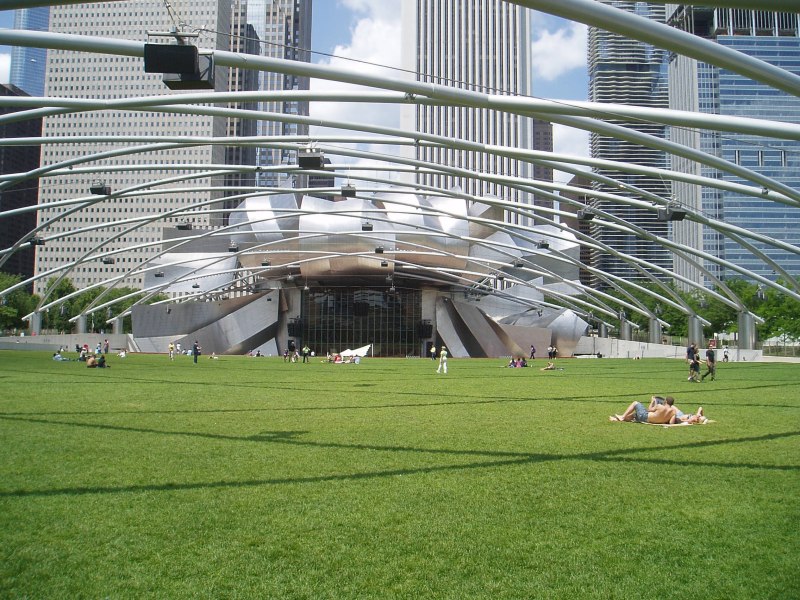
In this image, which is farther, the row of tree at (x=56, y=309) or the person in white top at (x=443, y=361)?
the row of tree at (x=56, y=309)

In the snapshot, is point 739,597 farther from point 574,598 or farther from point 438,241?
point 438,241

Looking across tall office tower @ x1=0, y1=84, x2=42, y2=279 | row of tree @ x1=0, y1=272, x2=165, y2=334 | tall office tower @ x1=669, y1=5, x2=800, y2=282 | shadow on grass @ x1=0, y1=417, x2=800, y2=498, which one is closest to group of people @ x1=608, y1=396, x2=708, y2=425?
shadow on grass @ x1=0, y1=417, x2=800, y2=498

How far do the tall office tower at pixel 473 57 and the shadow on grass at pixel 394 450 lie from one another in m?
132

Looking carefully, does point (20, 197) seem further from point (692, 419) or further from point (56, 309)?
point (692, 419)

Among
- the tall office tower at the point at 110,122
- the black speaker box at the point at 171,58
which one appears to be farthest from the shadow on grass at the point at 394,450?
the tall office tower at the point at 110,122

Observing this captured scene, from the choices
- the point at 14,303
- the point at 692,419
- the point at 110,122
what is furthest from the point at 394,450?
the point at 110,122

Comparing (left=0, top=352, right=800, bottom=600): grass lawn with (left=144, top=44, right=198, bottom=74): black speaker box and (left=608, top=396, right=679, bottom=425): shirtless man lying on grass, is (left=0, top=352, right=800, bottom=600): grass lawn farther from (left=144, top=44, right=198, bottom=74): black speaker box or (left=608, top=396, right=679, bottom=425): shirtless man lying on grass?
(left=144, top=44, right=198, bottom=74): black speaker box

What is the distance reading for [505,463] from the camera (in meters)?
8.87

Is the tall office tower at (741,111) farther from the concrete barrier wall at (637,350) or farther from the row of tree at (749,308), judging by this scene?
the concrete barrier wall at (637,350)

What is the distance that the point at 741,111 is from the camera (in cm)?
14175

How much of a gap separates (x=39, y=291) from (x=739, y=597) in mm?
171204

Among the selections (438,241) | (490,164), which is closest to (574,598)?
(438,241)

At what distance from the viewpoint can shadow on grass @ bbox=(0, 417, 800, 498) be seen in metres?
7.35

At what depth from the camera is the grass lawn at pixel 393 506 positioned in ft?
16.0
